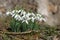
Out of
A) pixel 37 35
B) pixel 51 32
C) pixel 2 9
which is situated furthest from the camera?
pixel 2 9

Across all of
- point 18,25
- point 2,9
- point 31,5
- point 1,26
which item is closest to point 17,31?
point 18,25

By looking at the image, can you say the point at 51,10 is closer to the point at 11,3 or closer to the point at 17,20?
the point at 11,3

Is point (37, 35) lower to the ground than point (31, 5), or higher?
lower

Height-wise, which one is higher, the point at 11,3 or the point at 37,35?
the point at 11,3

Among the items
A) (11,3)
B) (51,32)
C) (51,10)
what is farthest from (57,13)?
(51,32)

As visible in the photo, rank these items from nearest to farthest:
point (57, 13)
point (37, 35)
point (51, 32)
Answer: point (37, 35), point (51, 32), point (57, 13)

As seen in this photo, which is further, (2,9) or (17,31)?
(2,9)

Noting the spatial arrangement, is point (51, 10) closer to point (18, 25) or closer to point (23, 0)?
point (23, 0)
